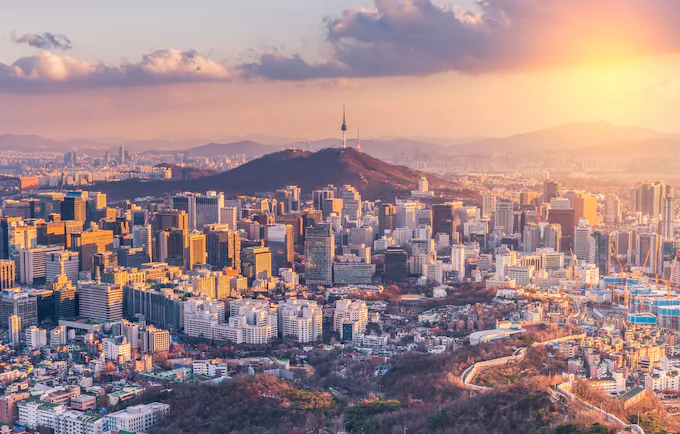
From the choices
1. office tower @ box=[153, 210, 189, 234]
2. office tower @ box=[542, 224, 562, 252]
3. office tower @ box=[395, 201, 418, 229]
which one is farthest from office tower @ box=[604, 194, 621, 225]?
office tower @ box=[153, 210, 189, 234]

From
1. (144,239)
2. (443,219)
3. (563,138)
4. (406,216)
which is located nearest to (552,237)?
(563,138)

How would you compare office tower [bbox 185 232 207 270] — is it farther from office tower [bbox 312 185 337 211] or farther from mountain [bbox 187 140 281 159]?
mountain [bbox 187 140 281 159]

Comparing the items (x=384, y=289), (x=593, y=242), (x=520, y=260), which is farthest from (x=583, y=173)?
(x=384, y=289)

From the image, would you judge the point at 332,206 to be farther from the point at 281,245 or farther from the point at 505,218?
the point at 281,245

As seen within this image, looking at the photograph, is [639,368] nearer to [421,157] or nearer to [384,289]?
[384,289]

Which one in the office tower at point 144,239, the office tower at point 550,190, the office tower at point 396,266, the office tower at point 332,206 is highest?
the office tower at point 550,190

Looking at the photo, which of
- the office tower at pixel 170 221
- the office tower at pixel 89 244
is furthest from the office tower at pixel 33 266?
the office tower at pixel 170 221

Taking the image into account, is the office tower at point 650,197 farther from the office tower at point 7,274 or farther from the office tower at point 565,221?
the office tower at point 7,274
